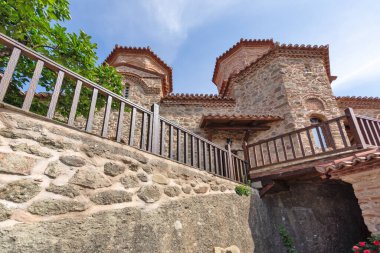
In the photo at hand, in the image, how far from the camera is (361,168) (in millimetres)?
3566

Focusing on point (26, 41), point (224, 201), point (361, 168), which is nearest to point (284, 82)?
point (361, 168)

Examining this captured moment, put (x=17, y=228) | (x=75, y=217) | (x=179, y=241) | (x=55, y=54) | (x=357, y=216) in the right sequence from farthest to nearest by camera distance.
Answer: (x=357, y=216), (x=55, y=54), (x=179, y=241), (x=75, y=217), (x=17, y=228)

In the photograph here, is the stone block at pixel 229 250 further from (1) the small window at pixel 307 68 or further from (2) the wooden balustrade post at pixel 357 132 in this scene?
(1) the small window at pixel 307 68

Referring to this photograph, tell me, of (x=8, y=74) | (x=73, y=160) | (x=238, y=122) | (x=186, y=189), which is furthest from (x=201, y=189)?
(x=238, y=122)

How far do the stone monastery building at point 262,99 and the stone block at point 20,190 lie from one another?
260 inches

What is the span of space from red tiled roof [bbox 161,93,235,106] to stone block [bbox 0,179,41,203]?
8.33 m

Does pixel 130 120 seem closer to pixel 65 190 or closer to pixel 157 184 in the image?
pixel 157 184

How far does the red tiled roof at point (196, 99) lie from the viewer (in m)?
9.75

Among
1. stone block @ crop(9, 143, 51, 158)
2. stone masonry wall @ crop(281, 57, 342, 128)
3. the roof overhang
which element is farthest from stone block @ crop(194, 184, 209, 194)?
stone masonry wall @ crop(281, 57, 342, 128)

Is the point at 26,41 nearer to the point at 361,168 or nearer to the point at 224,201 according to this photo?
the point at 224,201

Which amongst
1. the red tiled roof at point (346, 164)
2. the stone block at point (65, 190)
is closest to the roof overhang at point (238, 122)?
the red tiled roof at point (346, 164)

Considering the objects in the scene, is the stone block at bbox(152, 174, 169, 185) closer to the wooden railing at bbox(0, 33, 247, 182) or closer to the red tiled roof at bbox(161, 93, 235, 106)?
the wooden railing at bbox(0, 33, 247, 182)

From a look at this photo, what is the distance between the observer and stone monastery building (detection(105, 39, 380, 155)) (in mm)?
8039

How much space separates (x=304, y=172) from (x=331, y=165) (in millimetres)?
733
